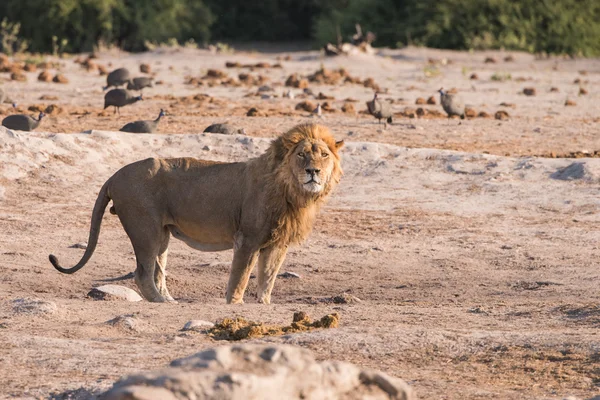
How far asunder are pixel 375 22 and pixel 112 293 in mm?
29671

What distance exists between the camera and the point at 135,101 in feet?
56.4

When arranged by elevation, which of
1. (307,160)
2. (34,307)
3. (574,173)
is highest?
(307,160)

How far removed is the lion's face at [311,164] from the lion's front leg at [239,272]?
0.64 metres

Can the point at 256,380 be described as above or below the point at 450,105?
above

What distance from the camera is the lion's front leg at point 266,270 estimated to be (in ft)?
29.6

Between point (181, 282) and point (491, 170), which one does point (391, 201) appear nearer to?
point (491, 170)

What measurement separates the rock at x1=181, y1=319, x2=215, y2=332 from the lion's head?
1.71 metres

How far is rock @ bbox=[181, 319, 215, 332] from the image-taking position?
24.0 feet

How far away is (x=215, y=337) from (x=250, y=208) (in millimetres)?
2044

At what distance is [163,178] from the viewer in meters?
9.15

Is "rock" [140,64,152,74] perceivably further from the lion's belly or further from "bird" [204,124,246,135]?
the lion's belly

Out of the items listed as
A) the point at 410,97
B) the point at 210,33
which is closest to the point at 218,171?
the point at 410,97

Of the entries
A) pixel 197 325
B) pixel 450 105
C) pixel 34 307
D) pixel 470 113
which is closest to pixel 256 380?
pixel 197 325

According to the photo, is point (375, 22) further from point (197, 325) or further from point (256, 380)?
point (256, 380)
